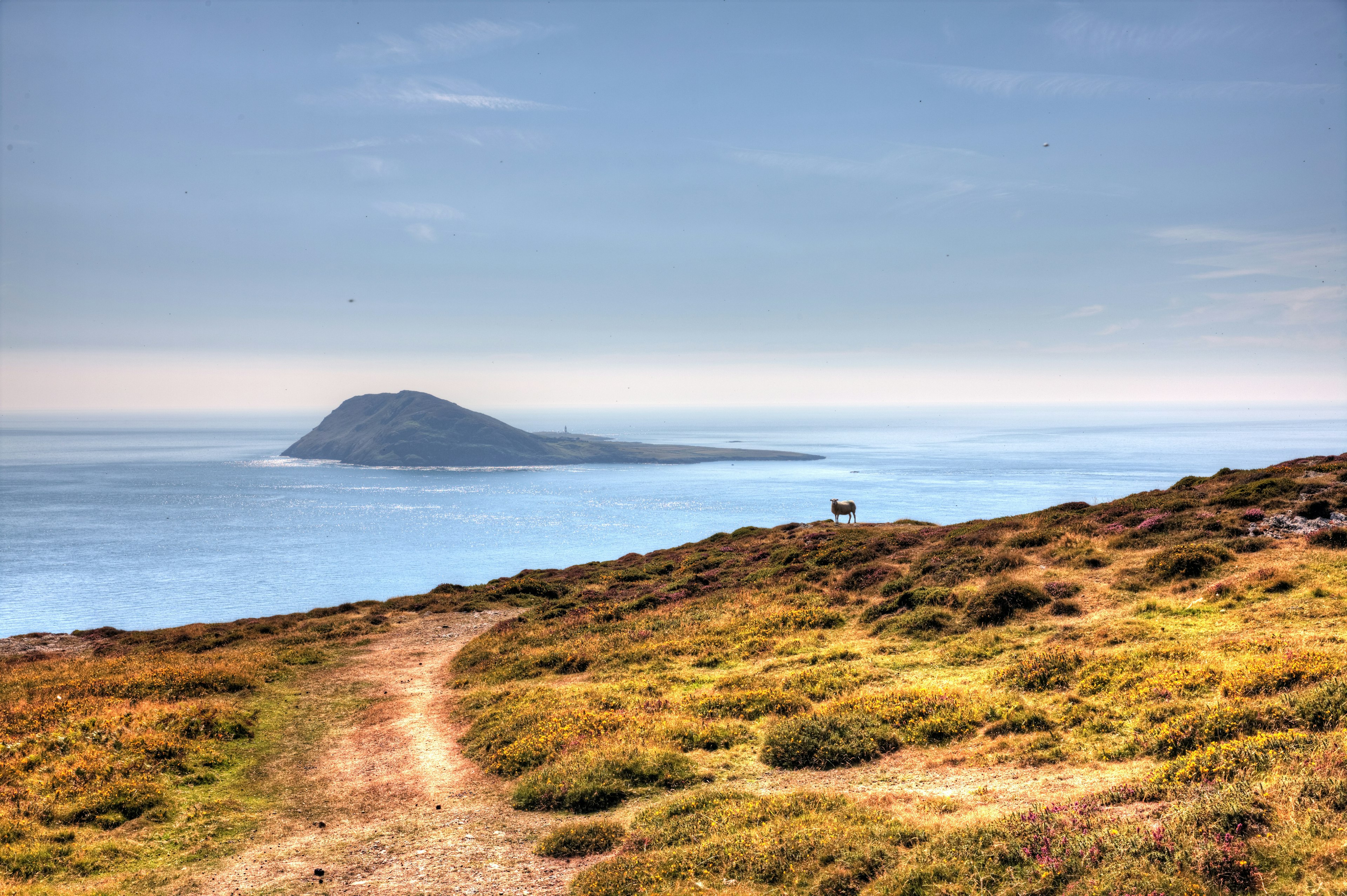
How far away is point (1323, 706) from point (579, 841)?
43.5 feet

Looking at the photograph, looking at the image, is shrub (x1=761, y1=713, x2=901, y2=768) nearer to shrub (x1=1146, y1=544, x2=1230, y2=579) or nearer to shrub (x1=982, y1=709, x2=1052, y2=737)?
shrub (x1=982, y1=709, x2=1052, y2=737)

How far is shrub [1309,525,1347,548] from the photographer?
2444 cm

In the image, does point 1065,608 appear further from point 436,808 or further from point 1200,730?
point 436,808

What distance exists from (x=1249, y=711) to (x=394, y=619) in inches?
1724

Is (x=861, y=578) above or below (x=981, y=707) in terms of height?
below

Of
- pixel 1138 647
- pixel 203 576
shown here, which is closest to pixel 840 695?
pixel 1138 647

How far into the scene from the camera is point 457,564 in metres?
134

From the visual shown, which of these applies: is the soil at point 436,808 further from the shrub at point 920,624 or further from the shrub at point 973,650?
the shrub at point 920,624

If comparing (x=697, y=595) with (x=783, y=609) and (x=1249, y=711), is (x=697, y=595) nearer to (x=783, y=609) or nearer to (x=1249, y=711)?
(x=783, y=609)

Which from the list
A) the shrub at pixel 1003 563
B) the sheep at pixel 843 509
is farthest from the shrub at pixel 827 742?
the sheep at pixel 843 509

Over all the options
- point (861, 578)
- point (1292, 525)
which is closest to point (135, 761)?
point (861, 578)

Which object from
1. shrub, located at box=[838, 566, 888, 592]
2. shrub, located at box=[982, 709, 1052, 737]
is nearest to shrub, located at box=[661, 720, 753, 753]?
shrub, located at box=[982, 709, 1052, 737]

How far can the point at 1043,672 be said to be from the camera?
17344 millimetres

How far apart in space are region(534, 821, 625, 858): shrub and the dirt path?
0.23 metres
